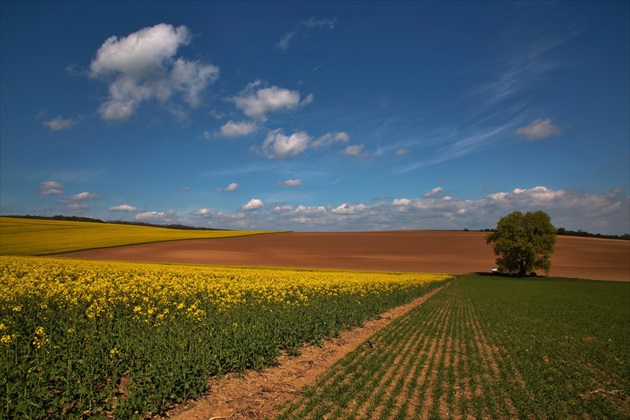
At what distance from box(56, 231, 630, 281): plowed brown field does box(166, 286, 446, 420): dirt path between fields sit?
41.6 metres

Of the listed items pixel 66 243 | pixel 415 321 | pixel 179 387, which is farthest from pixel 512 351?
pixel 66 243

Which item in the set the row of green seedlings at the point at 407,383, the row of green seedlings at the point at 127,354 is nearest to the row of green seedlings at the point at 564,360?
the row of green seedlings at the point at 407,383

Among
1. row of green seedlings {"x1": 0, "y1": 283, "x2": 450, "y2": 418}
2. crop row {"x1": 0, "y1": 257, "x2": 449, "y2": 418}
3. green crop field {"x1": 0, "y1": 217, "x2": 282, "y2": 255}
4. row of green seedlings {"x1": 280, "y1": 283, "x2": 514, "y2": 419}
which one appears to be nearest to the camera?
row of green seedlings {"x1": 0, "y1": 283, "x2": 450, "y2": 418}

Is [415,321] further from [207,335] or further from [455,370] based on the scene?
[207,335]

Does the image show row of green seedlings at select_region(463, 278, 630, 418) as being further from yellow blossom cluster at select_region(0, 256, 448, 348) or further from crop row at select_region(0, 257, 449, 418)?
yellow blossom cluster at select_region(0, 256, 448, 348)

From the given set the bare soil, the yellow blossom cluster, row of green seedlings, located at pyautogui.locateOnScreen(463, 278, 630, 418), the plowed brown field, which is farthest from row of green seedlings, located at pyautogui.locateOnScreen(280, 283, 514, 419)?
the plowed brown field

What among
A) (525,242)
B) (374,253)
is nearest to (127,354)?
(374,253)

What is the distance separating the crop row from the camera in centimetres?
668

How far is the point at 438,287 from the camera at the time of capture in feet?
135

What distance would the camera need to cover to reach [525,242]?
2534 inches

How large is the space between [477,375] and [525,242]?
62.9 m

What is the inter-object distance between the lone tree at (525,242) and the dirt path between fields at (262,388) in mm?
61766

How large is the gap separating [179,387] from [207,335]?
→ 2727mm

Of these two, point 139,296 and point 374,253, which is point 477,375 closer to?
point 139,296
